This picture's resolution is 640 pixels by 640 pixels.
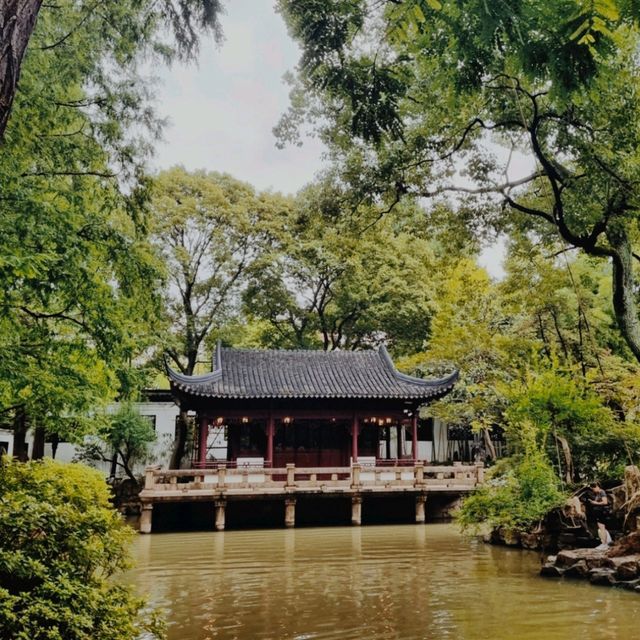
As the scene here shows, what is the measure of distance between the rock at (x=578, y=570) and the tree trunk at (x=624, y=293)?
322 cm

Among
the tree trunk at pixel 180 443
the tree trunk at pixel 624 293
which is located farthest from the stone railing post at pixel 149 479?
the tree trunk at pixel 624 293

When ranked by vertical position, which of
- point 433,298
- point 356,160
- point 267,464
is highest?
point 433,298

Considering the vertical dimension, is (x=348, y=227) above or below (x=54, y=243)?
above

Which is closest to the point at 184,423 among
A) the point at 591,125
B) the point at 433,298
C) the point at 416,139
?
the point at 433,298

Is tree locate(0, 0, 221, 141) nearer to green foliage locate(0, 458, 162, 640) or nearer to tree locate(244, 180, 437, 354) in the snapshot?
green foliage locate(0, 458, 162, 640)

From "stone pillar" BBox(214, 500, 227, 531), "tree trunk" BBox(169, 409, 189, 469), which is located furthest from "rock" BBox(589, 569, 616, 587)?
"tree trunk" BBox(169, 409, 189, 469)

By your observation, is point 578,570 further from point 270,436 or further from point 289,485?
point 270,436

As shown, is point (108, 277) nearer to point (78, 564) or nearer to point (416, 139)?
point (78, 564)

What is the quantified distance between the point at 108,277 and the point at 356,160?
12.4ft

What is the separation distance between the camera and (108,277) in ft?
22.7

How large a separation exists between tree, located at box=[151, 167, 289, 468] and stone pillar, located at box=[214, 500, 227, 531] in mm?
8285

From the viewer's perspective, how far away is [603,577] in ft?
27.2

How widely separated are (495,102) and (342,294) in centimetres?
1754

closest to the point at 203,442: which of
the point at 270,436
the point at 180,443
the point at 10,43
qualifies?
the point at 270,436
